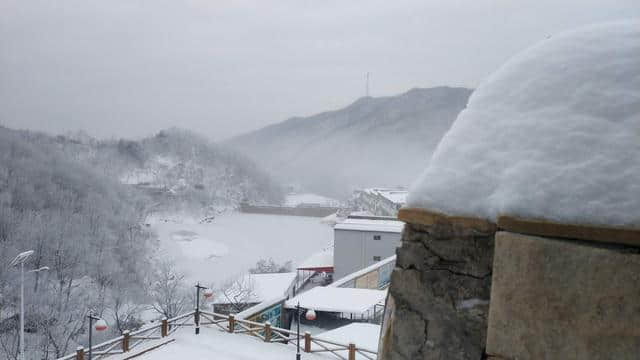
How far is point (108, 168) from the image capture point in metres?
81.8

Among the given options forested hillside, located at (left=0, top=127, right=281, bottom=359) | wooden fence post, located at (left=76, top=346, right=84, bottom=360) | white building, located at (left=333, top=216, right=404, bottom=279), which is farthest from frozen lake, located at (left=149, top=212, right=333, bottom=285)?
wooden fence post, located at (left=76, top=346, right=84, bottom=360)

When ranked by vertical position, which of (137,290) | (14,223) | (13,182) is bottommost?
(137,290)

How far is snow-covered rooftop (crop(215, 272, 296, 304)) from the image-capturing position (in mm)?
20967

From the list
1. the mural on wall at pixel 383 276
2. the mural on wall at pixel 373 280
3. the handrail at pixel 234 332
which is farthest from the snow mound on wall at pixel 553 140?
the mural on wall at pixel 383 276

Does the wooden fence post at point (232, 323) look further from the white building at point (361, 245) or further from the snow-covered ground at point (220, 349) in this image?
the white building at point (361, 245)

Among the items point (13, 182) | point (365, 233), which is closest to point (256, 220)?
point (13, 182)

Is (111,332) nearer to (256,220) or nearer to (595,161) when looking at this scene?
(595,161)

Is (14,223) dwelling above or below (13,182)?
below

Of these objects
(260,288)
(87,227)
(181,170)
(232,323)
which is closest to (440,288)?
(232,323)

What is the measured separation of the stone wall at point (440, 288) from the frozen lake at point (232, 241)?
107 ft

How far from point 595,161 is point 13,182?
53684mm

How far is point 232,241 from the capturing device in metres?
50.6

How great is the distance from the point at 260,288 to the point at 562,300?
21875mm

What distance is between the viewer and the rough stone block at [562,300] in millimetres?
1575
